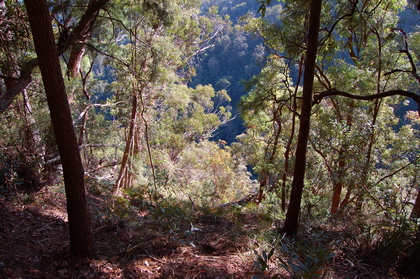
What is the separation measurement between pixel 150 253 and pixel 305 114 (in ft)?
8.82

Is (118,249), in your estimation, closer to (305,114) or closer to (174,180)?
(305,114)

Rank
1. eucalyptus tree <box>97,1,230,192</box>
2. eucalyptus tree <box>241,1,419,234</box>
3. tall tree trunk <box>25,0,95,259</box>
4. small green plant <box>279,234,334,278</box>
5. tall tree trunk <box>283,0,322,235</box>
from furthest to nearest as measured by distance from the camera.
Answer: eucalyptus tree <box>97,1,230,192</box>, eucalyptus tree <box>241,1,419,234</box>, tall tree trunk <box>283,0,322,235</box>, tall tree trunk <box>25,0,95,259</box>, small green plant <box>279,234,334,278</box>

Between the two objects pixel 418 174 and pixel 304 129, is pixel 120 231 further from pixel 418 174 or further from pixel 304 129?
pixel 418 174

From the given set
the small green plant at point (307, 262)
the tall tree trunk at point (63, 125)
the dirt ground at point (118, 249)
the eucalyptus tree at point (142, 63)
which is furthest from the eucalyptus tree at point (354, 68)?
the tall tree trunk at point (63, 125)

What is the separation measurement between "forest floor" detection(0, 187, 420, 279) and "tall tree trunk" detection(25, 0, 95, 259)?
0.25m

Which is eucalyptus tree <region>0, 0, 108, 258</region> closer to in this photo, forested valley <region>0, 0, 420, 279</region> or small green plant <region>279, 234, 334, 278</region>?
forested valley <region>0, 0, 420, 279</region>

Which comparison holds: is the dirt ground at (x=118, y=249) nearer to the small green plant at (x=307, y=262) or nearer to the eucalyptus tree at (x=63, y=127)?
the eucalyptus tree at (x=63, y=127)

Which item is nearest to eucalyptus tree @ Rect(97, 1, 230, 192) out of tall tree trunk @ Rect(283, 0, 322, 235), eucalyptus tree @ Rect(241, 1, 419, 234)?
eucalyptus tree @ Rect(241, 1, 419, 234)

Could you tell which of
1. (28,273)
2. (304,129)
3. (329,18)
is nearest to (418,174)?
(304,129)

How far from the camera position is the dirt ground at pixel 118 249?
2359 millimetres

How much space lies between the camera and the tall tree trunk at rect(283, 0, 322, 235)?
360cm

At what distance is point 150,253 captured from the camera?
2.79 meters

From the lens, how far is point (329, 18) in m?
6.23

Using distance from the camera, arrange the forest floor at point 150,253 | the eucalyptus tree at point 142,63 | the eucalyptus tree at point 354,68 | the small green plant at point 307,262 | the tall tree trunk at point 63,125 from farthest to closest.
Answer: the eucalyptus tree at point 142,63
the eucalyptus tree at point 354,68
the forest floor at point 150,253
the tall tree trunk at point 63,125
the small green plant at point 307,262
